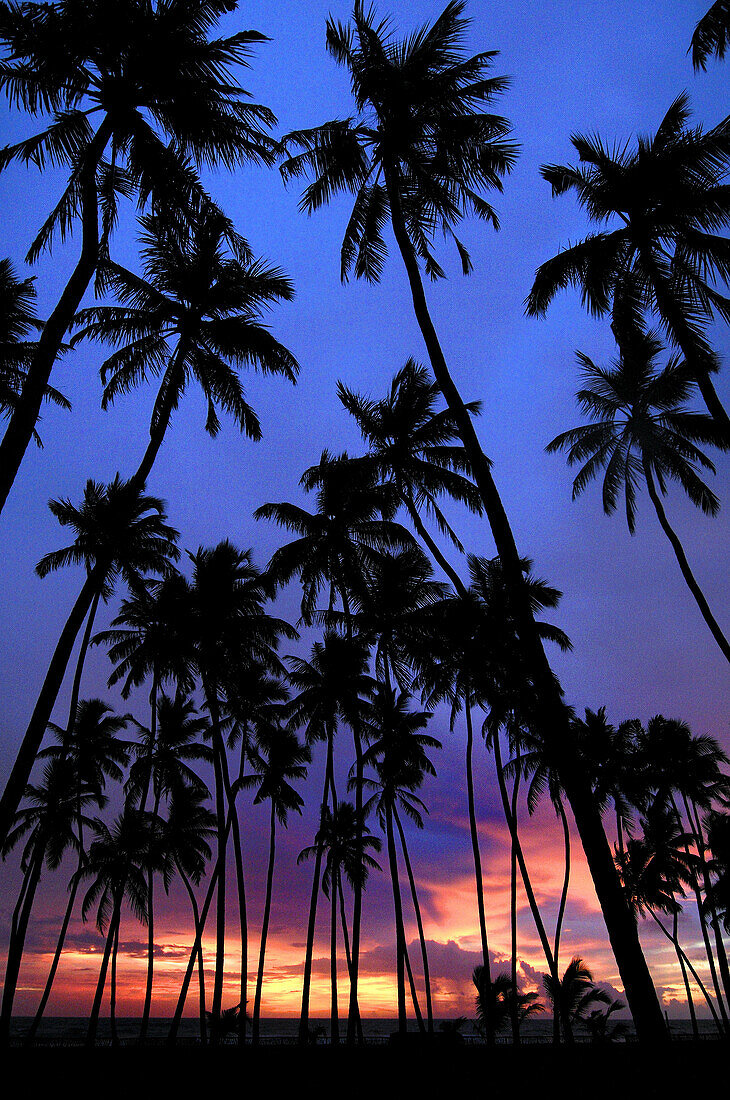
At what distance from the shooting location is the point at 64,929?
1247 inches

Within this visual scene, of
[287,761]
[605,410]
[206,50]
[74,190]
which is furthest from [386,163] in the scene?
[287,761]

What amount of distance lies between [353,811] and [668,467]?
25.9 metres

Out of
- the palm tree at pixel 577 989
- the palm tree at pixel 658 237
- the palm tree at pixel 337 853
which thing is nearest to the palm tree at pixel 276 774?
the palm tree at pixel 337 853

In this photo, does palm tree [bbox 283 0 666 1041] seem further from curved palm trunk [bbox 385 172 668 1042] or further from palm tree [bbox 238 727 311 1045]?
palm tree [bbox 238 727 311 1045]

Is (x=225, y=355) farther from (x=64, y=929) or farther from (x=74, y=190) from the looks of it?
(x=64, y=929)

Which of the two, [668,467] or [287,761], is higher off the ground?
[668,467]

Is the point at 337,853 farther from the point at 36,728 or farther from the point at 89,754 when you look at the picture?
the point at 36,728

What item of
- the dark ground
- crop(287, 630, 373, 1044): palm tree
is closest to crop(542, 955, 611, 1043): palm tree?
crop(287, 630, 373, 1044): palm tree

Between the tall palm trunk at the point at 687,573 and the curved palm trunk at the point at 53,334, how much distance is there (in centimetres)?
1569

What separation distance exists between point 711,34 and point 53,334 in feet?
42.8

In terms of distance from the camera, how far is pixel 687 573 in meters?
18.5

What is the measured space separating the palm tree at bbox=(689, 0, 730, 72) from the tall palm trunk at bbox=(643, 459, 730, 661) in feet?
34.2

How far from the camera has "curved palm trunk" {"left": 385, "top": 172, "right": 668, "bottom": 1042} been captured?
750cm

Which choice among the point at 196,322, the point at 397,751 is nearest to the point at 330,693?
the point at 397,751
